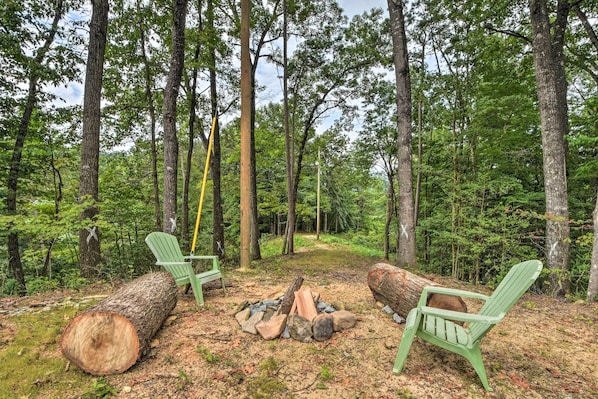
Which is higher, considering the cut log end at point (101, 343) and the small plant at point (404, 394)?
the cut log end at point (101, 343)

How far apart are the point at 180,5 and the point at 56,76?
297cm

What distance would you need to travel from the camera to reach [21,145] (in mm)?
5359

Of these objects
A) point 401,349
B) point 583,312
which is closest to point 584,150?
point 583,312

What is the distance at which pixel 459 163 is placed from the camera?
23.7 ft

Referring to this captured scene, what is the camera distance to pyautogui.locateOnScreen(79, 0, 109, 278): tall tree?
4.32 metres

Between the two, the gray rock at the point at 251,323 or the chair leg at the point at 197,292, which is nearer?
the gray rock at the point at 251,323

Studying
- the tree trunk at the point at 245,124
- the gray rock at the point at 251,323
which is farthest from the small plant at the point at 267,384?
the tree trunk at the point at 245,124

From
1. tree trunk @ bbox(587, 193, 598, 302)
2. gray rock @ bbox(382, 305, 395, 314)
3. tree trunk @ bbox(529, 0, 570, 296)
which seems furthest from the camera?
tree trunk @ bbox(529, 0, 570, 296)

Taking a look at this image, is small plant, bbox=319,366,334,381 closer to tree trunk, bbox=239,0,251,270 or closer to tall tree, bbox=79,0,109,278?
tree trunk, bbox=239,0,251,270

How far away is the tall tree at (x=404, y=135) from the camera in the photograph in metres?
5.49

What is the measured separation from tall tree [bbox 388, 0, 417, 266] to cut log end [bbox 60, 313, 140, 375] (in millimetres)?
4998

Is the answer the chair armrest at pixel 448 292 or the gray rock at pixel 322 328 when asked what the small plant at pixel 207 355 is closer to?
the gray rock at pixel 322 328

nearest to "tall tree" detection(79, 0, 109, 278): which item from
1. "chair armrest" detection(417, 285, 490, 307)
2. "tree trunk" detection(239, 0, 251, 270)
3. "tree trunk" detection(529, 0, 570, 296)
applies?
"tree trunk" detection(239, 0, 251, 270)

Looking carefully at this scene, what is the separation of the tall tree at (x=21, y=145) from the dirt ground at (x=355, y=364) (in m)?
4.75
